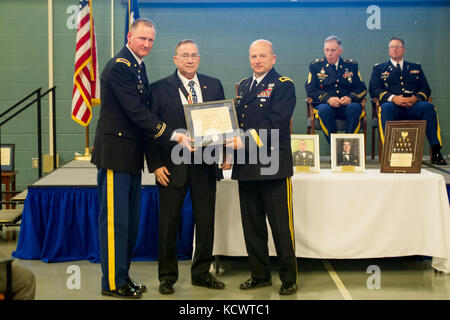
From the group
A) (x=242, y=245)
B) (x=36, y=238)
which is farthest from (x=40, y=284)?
(x=242, y=245)

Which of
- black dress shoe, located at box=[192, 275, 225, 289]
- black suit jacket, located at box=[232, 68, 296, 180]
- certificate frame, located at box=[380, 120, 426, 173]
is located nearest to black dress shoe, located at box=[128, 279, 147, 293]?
black dress shoe, located at box=[192, 275, 225, 289]

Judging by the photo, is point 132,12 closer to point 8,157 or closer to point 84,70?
point 84,70

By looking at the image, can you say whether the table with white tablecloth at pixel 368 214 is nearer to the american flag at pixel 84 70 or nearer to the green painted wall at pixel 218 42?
the american flag at pixel 84 70

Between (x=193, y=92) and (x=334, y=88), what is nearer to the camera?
(x=193, y=92)

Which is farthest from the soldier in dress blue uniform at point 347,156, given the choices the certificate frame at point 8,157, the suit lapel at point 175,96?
the certificate frame at point 8,157

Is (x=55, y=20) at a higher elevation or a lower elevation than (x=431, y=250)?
higher

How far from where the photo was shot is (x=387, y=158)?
359 cm

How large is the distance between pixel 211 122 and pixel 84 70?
2.72m

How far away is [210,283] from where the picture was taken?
3.15m

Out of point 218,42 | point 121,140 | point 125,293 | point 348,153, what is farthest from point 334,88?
point 125,293

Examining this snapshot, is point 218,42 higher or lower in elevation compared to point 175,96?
higher
